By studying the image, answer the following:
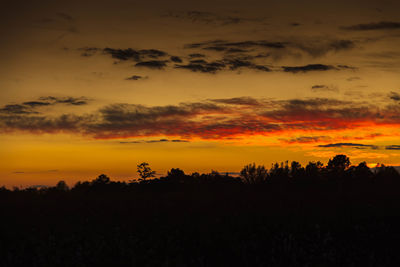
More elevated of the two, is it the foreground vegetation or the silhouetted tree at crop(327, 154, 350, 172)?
the silhouetted tree at crop(327, 154, 350, 172)

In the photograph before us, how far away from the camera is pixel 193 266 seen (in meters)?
13.8

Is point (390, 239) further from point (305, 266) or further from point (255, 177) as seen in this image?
point (255, 177)

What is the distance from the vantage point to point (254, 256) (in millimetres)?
14242

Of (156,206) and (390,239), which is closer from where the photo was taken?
(390,239)

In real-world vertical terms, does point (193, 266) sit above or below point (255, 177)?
below

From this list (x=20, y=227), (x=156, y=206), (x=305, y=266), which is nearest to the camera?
(x=305, y=266)

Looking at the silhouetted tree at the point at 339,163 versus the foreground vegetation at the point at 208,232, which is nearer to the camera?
the foreground vegetation at the point at 208,232

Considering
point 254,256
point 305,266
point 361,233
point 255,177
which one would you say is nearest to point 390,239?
point 361,233

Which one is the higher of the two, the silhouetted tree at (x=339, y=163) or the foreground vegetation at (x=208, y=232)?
the silhouetted tree at (x=339, y=163)

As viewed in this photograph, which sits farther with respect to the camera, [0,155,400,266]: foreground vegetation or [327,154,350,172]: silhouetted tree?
[327,154,350,172]: silhouetted tree

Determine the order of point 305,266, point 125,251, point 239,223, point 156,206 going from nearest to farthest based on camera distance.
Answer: point 305,266, point 125,251, point 239,223, point 156,206

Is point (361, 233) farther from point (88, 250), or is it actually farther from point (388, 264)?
point (88, 250)

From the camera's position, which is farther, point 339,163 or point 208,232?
point 339,163

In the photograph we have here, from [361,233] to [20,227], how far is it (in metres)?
14.2
